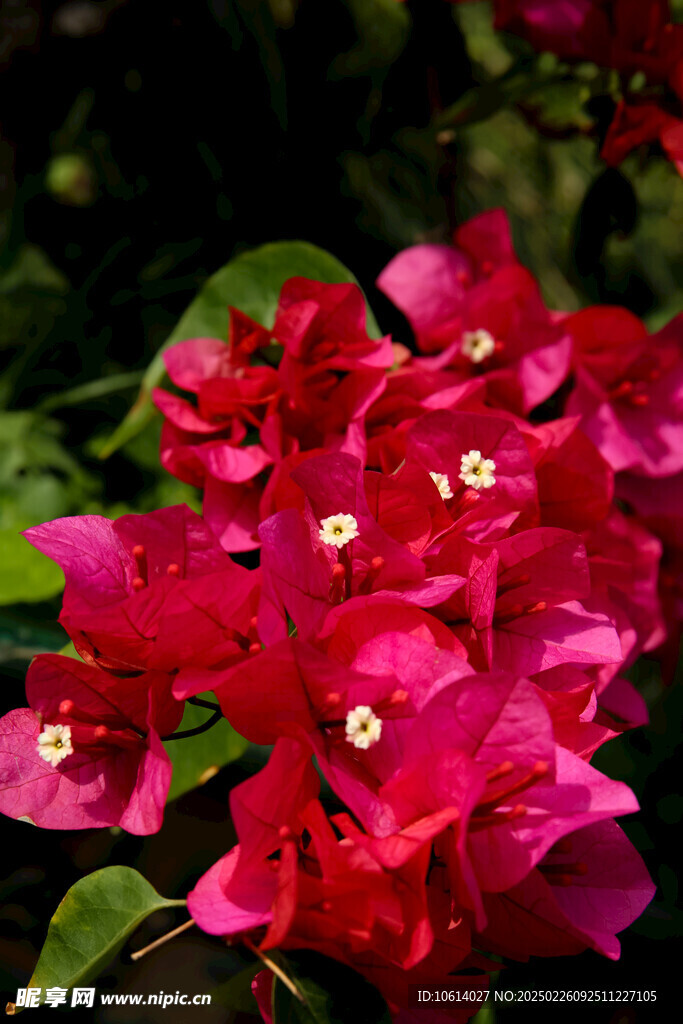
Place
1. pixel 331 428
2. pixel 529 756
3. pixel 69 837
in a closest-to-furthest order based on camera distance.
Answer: pixel 529 756, pixel 331 428, pixel 69 837

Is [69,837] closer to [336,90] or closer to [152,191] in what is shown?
[152,191]

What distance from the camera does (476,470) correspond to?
1.50 feet

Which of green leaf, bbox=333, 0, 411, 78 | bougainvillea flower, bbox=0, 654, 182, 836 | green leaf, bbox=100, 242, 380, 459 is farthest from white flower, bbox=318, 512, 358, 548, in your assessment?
green leaf, bbox=333, 0, 411, 78

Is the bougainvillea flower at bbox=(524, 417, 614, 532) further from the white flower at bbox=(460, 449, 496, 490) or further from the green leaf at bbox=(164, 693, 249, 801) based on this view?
the green leaf at bbox=(164, 693, 249, 801)

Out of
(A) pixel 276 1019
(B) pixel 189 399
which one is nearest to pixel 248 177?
(B) pixel 189 399

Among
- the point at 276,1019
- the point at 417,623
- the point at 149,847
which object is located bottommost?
the point at 149,847

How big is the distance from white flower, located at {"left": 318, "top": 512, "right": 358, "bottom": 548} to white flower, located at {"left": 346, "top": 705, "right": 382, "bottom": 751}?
8 centimetres

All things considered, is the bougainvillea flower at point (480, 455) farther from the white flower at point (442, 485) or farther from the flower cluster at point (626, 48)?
the flower cluster at point (626, 48)

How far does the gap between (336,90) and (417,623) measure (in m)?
0.56

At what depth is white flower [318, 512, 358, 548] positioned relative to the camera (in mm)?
410

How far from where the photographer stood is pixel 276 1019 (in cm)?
37

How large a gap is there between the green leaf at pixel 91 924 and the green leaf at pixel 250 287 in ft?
1.04

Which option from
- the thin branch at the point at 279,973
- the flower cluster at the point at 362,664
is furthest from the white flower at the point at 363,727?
the thin branch at the point at 279,973

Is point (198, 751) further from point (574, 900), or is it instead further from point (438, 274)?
point (438, 274)
